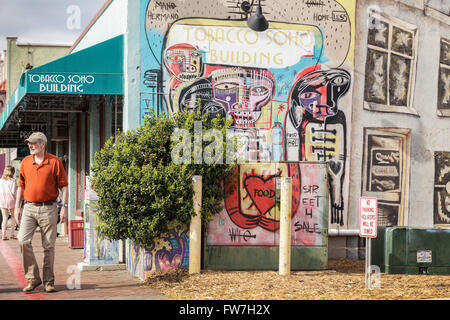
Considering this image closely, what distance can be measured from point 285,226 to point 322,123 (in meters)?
3.24

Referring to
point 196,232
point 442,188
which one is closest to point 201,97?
point 196,232

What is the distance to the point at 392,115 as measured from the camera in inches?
518

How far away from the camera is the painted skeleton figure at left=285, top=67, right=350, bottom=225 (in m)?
12.5

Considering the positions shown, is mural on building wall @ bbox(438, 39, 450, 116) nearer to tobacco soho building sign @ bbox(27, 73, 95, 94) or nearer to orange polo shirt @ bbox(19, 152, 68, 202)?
tobacco soho building sign @ bbox(27, 73, 95, 94)

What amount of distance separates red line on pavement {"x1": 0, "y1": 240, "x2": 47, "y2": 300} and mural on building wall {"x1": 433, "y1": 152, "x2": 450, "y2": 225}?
819cm

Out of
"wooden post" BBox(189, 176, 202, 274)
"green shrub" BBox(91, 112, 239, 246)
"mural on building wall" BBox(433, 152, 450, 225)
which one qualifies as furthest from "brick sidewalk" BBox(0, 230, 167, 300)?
"mural on building wall" BBox(433, 152, 450, 225)

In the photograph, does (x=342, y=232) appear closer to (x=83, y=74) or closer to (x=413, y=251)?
(x=413, y=251)

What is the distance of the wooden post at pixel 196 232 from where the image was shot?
986 centimetres

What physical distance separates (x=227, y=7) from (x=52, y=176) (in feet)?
16.7

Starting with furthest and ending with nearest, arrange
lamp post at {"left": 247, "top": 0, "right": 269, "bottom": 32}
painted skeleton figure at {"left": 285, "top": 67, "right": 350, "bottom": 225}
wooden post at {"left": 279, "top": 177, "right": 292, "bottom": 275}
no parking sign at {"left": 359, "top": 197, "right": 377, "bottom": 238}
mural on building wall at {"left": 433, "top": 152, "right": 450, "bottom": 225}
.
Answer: mural on building wall at {"left": 433, "top": 152, "right": 450, "bottom": 225} < painted skeleton figure at {"left": 285, "top": 67, "right": 350, "bottom": 225} < lamp post at {"left": 247, "top": 0, "right": 269, "bottom": 32} < wooden post at {"left": 279, "top": 177, "right": 292, "bottom": 275} < no parking sign at {"left": 359, "top": 197, "right": 377, "bottom": 238}

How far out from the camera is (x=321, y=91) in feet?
41.5

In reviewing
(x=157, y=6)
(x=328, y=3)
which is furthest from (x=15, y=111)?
(x=328, y=3)

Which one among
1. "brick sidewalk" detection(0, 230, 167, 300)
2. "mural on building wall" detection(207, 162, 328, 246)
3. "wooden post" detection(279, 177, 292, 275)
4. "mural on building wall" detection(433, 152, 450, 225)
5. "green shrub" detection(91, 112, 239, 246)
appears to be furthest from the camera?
"mural on building wall" detection(433, 152, 450, 225)

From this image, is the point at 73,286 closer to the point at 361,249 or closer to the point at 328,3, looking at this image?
the point at 361,249
